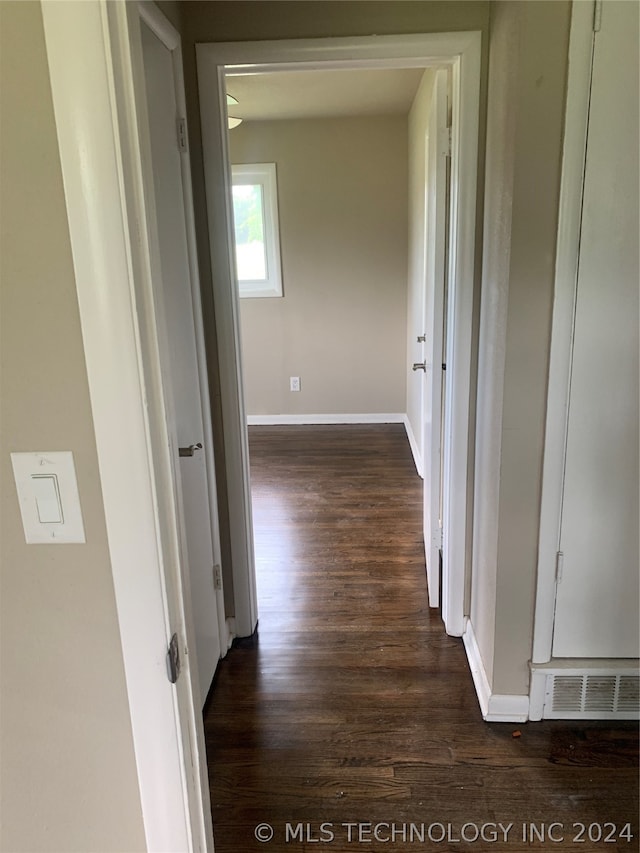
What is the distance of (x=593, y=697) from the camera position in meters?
1.88

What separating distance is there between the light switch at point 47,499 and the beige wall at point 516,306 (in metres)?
1.27

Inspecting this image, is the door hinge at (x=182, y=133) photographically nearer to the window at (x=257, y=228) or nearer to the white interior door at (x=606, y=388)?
the white interior door at (x=606, y=388)

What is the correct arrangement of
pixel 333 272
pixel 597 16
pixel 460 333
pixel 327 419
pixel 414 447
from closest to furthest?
pixel 597 16
pixel 460 333
pixel 414 447
pixel 333 272
pixel 327 419

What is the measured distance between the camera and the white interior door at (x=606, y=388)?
4.79ft

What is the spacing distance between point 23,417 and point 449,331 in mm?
1697

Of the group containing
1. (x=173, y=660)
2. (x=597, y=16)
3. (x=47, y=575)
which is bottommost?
(x=173, y=660)

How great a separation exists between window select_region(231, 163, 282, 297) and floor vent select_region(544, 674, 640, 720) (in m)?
3.98

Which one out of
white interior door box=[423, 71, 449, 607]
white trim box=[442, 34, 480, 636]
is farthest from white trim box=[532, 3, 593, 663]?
white interior door box=[423, 71, 449, 607]

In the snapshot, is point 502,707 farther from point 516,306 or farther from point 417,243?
point 417,243

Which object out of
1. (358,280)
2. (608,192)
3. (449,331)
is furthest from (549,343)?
(358,280)

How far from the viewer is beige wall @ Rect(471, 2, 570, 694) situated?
1.48 m

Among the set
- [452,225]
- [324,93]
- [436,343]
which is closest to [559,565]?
[436,343]

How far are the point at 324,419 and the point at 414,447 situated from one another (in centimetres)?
120

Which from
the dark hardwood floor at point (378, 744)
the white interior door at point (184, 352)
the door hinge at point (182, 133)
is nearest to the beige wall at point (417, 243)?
the dark hardwood floor at point (378, 744)
